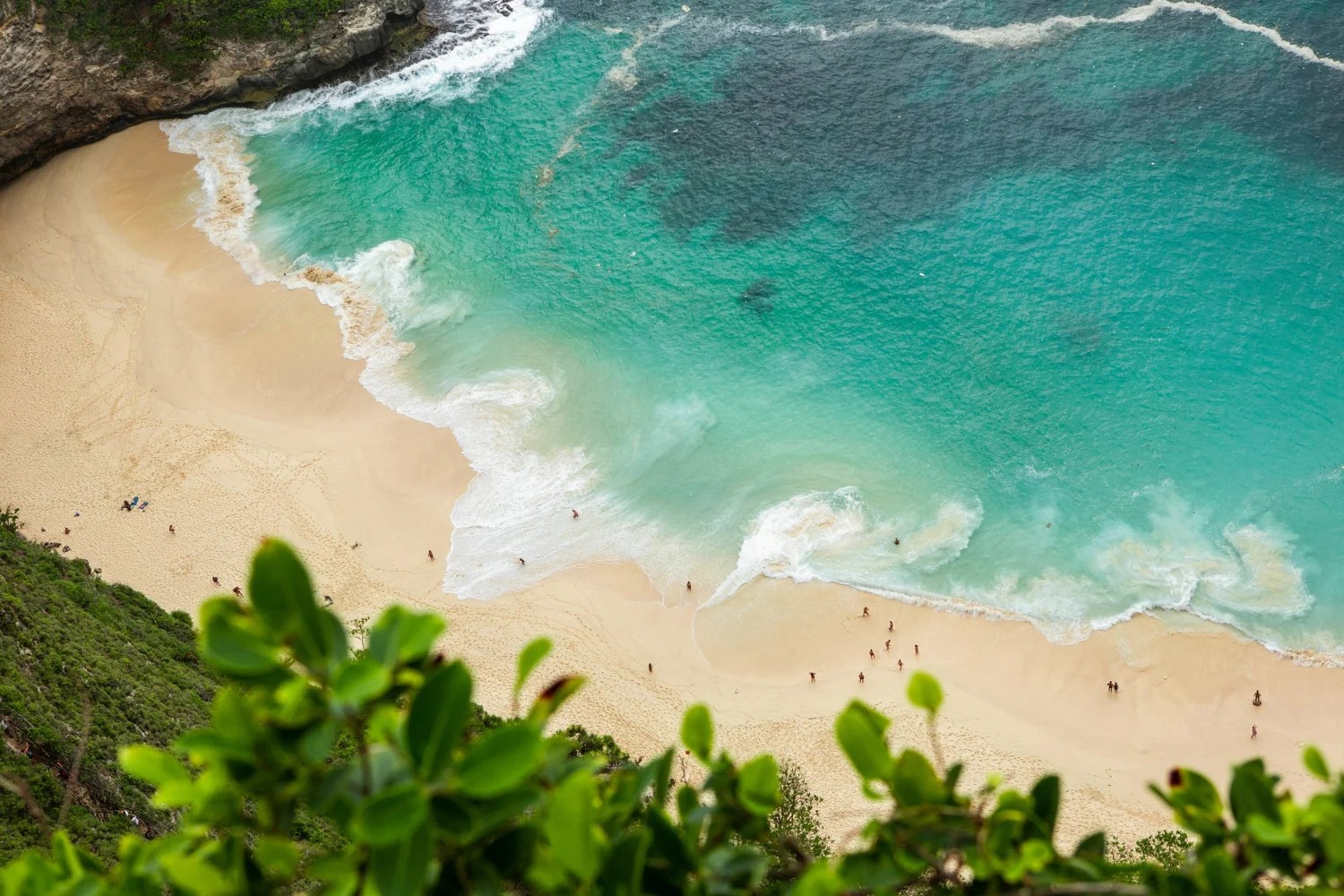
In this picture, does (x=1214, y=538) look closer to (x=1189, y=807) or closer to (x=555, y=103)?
(x=1189, y=807)

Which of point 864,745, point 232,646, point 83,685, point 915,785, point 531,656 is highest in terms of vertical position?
point 232,646

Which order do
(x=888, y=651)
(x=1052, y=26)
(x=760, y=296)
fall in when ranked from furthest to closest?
(x=1052, y=26) < (x=760, y=296) < (x=888, y=651)

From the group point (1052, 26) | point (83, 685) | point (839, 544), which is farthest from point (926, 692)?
point (1052, 26)

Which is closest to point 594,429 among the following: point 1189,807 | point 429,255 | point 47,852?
point 429,255

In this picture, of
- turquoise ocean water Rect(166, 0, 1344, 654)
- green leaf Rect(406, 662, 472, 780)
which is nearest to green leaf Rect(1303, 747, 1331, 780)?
green leaf Rect(406, 662, 472, 780)

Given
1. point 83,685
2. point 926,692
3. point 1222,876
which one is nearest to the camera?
point 1222,876

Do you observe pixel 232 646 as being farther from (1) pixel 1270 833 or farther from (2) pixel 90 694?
(2) pixel 90 694

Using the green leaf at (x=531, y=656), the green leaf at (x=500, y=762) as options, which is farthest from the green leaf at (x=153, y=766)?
the green leaf at (x=531, y=656)

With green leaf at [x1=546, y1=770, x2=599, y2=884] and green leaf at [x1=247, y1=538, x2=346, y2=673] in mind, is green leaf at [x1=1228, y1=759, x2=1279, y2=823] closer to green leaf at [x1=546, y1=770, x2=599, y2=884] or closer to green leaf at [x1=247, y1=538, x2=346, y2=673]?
green leaf at [x1=546, y1=770, x2=599, y2=884]
